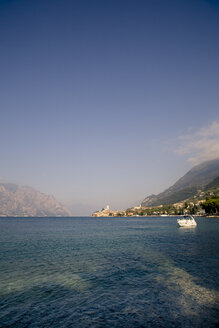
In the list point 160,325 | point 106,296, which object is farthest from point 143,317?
point 106,296

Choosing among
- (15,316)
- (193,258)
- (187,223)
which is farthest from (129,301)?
(187,223)

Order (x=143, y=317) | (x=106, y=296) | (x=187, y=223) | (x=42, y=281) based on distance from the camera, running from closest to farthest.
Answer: (x=143, y=317), (x=106, y=296), (x=42, y=281), (x=187, y=223)

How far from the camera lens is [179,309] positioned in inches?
675

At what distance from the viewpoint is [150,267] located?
30.6m

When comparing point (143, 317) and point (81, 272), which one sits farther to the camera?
point (81, 272)

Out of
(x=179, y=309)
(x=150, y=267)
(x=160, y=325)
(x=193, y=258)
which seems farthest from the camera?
(x=193, y=258)

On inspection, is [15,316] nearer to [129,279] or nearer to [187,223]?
[129,279]

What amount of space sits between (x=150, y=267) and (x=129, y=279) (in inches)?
252

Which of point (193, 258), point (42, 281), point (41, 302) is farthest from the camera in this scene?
point (193, 258)

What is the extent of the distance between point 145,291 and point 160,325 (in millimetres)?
6785

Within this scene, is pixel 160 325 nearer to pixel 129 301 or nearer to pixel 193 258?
pixel 129 301

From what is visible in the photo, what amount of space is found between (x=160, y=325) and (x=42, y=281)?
15.0 metres

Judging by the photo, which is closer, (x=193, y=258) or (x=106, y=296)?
(x=106, y=296)

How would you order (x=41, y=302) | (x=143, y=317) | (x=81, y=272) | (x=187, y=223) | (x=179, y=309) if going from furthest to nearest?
(x=187, y=223) < (x=81, y=272) < (x=41, y=302) < (x=179, y=309) < (x=143, y=317)
